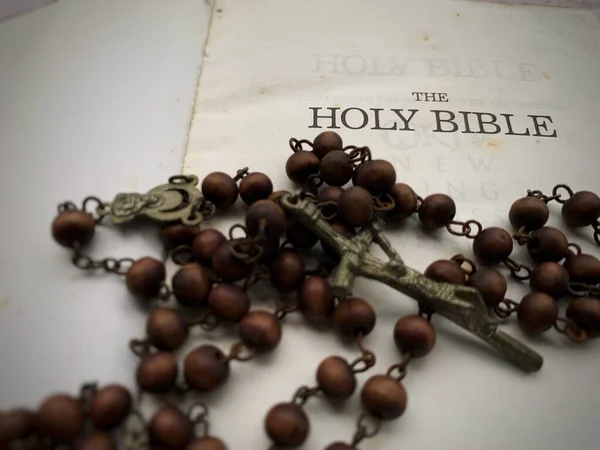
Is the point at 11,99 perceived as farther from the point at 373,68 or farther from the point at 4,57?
the point at 373,68

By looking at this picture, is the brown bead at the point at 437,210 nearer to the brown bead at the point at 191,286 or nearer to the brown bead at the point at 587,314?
the brown bead at the point at 587,314

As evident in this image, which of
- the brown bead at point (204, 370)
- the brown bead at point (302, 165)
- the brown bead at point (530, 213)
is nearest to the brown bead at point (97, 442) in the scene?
the brown bead at point (204, 370)

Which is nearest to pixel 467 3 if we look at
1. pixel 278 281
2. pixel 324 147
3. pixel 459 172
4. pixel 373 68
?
pixel 373 68

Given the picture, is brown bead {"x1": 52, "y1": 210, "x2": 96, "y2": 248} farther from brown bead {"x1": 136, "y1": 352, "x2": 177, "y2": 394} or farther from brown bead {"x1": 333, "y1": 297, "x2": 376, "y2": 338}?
brown bead {"x1": 333, "y1": 297, "x2": 376, "y2": 338}

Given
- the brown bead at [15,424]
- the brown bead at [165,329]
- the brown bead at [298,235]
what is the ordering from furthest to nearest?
the brown bead at [298,235] → the brown bead at [165,329] → the brown bead at [15,424]

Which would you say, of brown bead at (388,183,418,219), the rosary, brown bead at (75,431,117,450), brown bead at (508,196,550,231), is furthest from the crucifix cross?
brown bead at (75,431,117,450)

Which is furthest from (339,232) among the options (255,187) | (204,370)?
(204,370)
